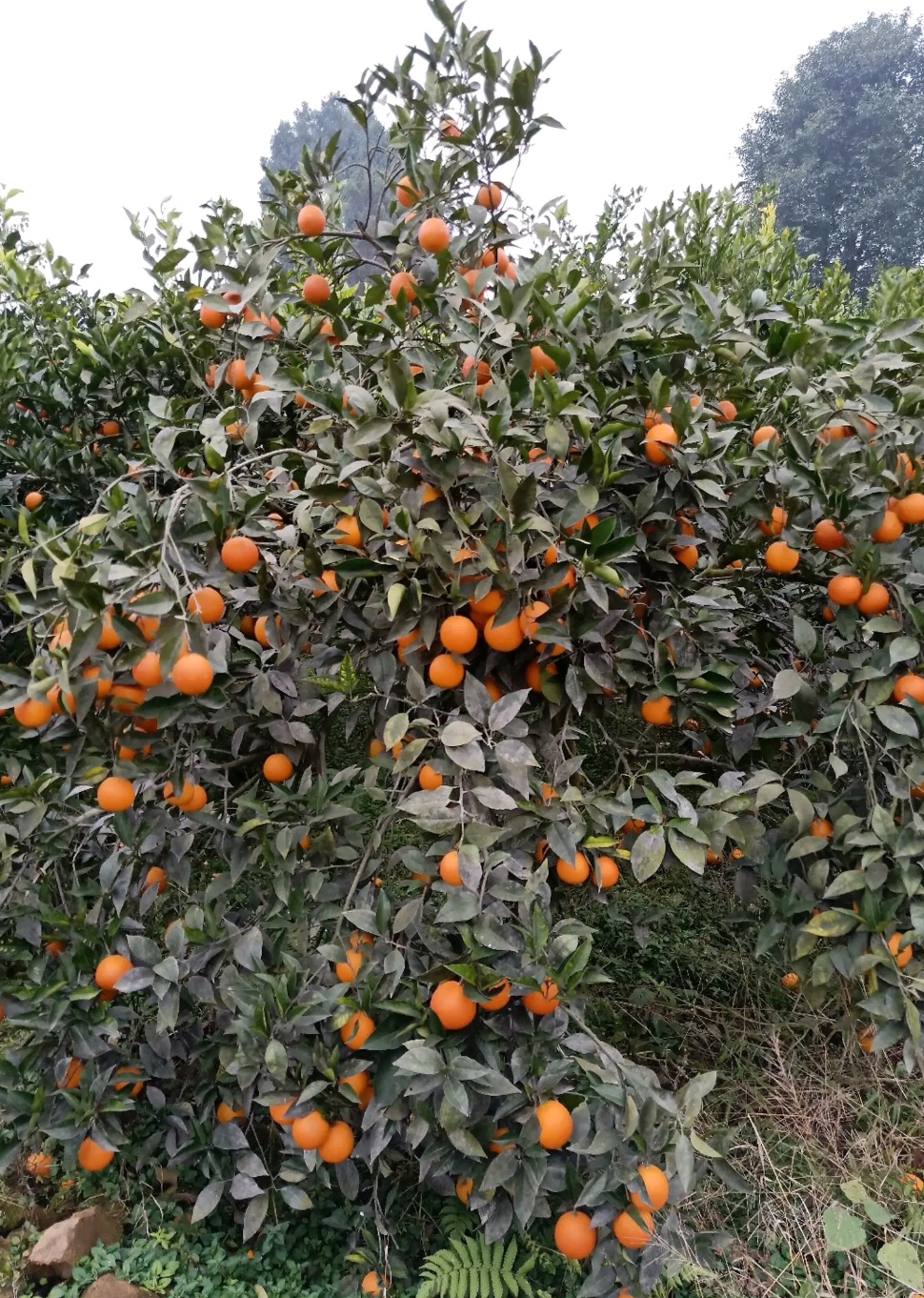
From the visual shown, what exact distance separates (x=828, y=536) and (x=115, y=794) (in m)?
1.38

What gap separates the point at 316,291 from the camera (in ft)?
6.00

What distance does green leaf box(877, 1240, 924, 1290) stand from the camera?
4.63ft

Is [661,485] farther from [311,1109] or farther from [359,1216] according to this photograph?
[359,1216]

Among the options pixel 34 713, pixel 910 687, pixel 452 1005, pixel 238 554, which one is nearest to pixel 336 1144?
pixel 452 1005

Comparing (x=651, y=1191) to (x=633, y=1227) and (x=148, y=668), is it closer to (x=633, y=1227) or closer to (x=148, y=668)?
(x=633, y=1227)

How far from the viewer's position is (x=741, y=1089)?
87.1 inches

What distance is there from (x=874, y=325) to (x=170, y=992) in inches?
83.3

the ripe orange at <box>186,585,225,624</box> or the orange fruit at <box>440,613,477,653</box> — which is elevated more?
the ripe orange at <box>186,585,225,624</box>

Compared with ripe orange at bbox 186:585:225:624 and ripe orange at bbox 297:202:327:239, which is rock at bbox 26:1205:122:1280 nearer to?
ripe orange at bbox 186:585:225:624

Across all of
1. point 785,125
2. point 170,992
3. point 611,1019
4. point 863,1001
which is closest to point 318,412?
point 170,992

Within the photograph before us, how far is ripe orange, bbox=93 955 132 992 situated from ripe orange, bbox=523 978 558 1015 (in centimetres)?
76

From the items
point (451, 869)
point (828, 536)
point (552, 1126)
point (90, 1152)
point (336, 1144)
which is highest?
point (828, 536)

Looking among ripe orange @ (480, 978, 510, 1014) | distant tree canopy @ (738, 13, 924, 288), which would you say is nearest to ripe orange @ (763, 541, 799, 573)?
ripe orange @ (480, 978, 510, 1014)

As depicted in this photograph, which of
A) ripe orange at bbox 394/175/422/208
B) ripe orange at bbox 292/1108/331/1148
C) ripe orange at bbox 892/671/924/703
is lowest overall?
ripe orange at bbox 292/1108/331/1148
